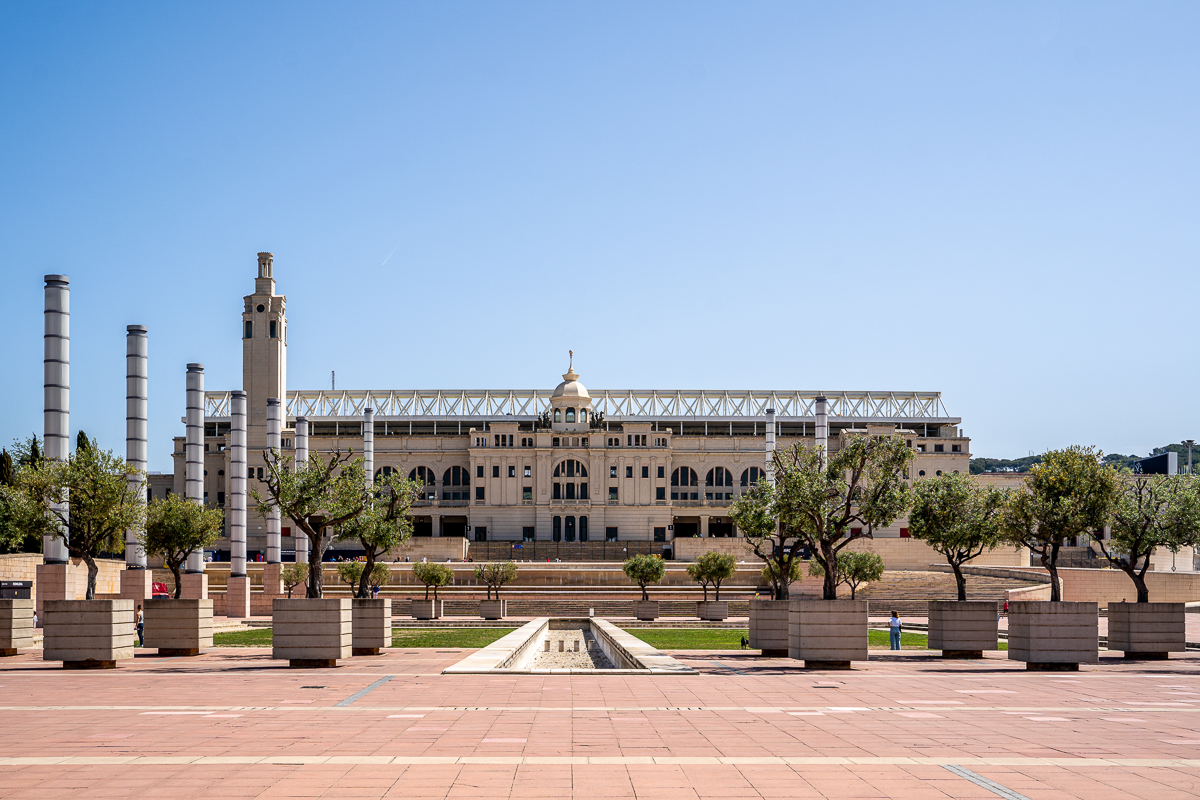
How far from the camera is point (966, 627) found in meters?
26.9

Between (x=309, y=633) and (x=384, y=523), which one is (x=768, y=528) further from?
(x=309, y=633)

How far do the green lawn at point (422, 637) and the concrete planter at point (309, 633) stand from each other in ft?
26.6

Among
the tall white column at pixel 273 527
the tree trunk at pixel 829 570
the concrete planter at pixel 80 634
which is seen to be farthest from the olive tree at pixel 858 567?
the concrete planter at pixel 80 634

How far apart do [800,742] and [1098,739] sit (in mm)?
3671

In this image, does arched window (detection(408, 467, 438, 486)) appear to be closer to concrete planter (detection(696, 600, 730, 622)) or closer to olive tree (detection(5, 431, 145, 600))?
concrete planter (detection(696, 600, 730, 622))

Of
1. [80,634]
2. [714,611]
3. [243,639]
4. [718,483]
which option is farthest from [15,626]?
[718,483]

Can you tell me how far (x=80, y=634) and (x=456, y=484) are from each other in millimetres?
86053

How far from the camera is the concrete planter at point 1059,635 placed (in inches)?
944

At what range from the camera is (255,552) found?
322 feet

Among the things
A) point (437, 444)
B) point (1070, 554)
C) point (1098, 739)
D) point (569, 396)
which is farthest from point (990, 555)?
point (1098, 739)

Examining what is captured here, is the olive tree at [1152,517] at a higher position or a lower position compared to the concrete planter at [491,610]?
higher

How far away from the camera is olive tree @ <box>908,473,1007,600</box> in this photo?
3259 centimetres

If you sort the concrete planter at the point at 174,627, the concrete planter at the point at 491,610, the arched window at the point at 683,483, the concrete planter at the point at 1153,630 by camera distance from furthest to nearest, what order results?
the arched window at the point at 683,483
the concrete planter at the point at 491,610
the concrete planter at the point at 174,627
the concrete planter at the point at 1153,630

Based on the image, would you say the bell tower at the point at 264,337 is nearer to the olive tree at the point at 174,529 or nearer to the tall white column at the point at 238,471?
the tall white column at the point at 238,471
